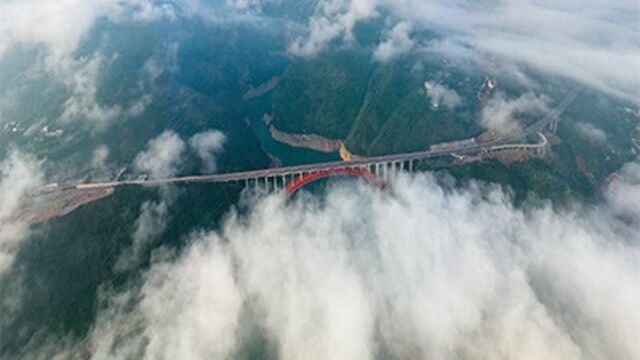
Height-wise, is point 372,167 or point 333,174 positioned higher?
point 372,167

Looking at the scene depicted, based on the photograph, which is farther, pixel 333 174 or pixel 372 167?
pixel 372 167

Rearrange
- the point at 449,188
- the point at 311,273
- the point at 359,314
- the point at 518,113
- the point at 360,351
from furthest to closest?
1. the point at 518,113
2. the point at 449,188
3. the point at 311,273
4. the point at 359,314
5. the point at 360,351

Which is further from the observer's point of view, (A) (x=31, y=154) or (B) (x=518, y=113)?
(B) (x=518, y=113)

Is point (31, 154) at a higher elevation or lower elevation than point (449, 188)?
higher

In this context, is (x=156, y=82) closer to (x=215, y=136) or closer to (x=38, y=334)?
(x=215, y=136)

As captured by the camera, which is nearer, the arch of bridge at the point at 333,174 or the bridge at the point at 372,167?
the bridge at the point at 372,167

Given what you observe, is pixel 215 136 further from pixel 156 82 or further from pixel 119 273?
pixel 119 273

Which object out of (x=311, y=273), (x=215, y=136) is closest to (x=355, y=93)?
(x=215, y=136)

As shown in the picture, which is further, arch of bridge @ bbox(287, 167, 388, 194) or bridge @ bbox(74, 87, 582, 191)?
arch of bridge @ bbox(287, 167, 388, 194)

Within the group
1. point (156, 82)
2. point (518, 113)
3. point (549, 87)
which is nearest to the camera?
point (518, 113)
